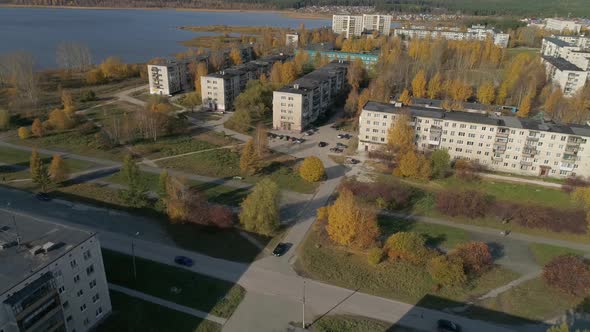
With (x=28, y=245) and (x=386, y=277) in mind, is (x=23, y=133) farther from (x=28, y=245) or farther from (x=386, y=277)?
(x=386, y=277)

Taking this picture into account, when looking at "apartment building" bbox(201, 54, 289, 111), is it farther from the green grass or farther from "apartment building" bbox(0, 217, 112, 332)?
"apartment building" bbox(0, 217, 112, 332)

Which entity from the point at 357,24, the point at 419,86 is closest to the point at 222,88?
the point at 419,86

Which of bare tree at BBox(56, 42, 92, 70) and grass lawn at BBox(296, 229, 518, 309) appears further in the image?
bare tree at BBox(56, 42, 92, 70)

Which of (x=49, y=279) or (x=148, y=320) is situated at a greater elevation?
(x=49, y=279)

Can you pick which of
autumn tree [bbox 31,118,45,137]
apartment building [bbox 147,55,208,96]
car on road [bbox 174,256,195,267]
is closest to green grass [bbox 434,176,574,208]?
car on road [bbox 174,256,195,267]

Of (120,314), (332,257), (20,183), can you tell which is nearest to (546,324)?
(332,257)

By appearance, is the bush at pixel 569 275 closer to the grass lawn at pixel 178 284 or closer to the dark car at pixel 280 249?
the dark car at pixel 280 249

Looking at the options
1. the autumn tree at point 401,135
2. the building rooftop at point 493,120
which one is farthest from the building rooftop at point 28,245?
the building rooftop at point 493,120
